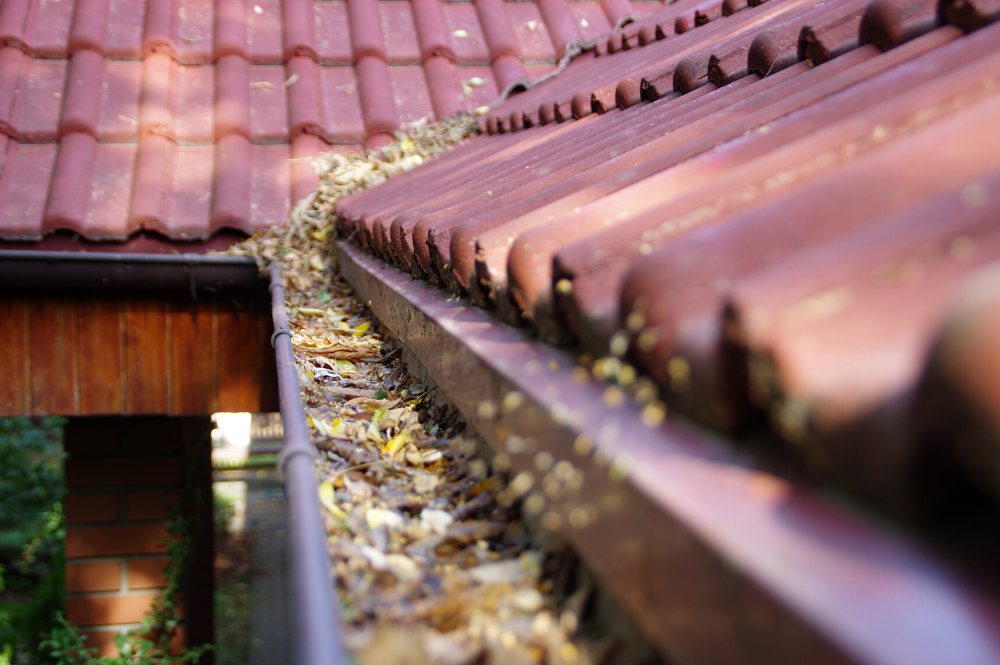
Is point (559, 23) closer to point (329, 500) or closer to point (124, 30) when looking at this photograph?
point (124, 30)

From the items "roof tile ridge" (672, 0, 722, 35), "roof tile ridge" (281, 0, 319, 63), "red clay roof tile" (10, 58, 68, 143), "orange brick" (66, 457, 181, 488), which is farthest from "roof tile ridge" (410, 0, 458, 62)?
"orange brick" (66, 457, 181, 488)

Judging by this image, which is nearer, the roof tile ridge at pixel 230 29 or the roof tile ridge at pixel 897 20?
the roof tile ridge at pixel 897 20

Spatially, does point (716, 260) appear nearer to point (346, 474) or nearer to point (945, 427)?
point (945, 427)

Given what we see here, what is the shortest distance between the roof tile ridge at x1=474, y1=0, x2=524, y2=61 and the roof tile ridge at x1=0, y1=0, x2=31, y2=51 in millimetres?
2302

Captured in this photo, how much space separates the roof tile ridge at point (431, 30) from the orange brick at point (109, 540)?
9.69 ft

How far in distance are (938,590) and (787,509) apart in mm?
98

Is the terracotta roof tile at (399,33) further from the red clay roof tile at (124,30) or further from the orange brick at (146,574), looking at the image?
the orange brick at (146,574)

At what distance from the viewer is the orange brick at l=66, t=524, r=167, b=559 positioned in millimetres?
3762

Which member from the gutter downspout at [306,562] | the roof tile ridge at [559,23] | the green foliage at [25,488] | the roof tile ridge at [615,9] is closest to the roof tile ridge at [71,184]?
the gutter downspout at [306,562]

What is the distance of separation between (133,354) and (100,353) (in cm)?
12

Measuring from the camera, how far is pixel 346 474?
1.17 meters

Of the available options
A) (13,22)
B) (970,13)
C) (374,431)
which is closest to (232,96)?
(13,22)

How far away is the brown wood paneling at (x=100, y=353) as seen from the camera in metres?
2.89

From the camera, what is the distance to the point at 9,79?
330 cm
